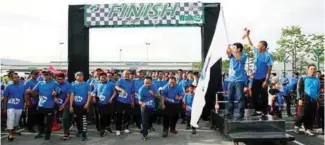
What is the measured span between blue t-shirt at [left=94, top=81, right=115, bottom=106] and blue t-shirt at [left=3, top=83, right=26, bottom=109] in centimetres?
190

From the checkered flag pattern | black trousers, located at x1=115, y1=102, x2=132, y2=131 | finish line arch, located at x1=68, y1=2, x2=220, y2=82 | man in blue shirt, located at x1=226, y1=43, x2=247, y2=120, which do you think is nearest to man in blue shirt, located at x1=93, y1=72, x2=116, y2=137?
black trousers, located at x1=115, y1=102, x2=132, y2=131

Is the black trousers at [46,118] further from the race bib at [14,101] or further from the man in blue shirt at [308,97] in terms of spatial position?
the man in blue shirt at [308,97]

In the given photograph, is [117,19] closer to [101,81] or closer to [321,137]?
[101,81]

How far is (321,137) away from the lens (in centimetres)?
871

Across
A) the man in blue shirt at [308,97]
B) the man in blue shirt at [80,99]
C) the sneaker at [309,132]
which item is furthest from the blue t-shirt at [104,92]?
the sneaker at [309,132]

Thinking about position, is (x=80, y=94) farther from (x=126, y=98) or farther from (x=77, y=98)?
(x=126, y=98)

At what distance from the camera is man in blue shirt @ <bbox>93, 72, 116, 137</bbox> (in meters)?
9.23

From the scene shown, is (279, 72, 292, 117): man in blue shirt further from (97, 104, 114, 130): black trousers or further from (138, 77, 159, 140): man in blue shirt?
(97, 104, 114, 130): black trousers

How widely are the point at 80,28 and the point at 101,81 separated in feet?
9.22

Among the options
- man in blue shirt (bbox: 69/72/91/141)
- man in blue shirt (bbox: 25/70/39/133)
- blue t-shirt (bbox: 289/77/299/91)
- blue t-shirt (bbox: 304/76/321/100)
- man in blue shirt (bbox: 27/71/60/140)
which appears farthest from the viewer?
blue t-shirt (bbox: 289/77/299/91)

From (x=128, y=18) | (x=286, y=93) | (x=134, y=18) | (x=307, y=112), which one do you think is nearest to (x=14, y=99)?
(x=128, y=18)

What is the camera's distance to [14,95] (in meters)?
8.80

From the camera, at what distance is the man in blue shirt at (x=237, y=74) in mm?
7367

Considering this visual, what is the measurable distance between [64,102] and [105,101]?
3.55ft
